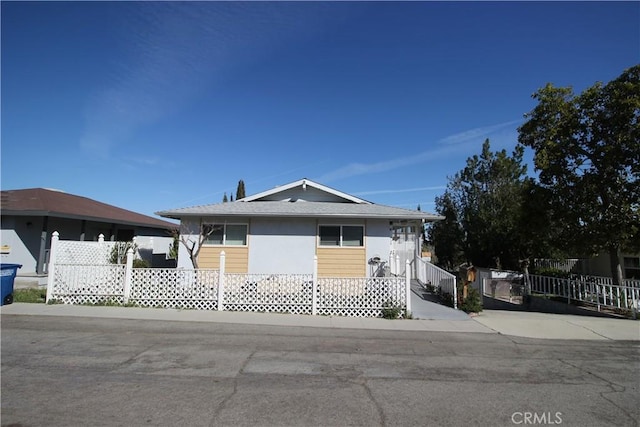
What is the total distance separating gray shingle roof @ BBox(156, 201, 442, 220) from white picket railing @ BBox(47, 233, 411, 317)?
310 cm

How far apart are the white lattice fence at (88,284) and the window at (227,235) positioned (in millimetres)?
3753

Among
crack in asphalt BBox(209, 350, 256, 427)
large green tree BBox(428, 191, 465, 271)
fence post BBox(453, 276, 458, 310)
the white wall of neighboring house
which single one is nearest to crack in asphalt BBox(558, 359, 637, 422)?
crack in asphalt BBox(209, 350, 256, 427)

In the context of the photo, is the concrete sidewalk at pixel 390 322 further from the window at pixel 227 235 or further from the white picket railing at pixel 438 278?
the window at pixel 227 235

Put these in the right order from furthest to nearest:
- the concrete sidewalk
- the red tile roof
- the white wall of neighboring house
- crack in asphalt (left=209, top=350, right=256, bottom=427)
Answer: the white wall of neighboring house < the red tile roof < the concrete sidewalk < crack in asphalt (left=209, top=350, right=256, bottom=427)

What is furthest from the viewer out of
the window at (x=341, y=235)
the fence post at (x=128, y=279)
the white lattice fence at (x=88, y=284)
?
the window at (x=341, y=235)

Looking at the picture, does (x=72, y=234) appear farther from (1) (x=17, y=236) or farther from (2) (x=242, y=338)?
(2) (x=242, y=338)

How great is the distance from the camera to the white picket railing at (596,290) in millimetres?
12641

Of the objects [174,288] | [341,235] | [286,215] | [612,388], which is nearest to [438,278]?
[341,235]

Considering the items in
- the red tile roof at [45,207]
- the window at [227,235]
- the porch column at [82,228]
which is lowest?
the window at [227,235]

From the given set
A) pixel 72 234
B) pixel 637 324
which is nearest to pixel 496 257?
pixel 637 324

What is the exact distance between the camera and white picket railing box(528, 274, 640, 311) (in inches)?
498

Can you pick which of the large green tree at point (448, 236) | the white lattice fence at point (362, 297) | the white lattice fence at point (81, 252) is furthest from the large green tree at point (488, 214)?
the white lattice fence at point (81, 252)

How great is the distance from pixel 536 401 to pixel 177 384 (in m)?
4.87

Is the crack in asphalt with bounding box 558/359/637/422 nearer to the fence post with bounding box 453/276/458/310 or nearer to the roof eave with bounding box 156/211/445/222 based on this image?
the fence post with bounding box 453/276/458/310
